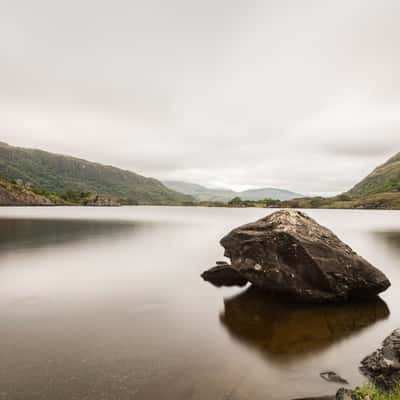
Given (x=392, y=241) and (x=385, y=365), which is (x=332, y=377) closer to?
(x=385, y=365)

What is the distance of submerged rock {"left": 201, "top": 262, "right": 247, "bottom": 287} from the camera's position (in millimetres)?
19950

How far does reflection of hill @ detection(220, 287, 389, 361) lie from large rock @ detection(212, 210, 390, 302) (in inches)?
32.2

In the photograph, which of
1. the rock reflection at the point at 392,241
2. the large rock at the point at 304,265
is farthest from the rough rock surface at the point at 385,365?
the rock reflection at the point at 392,241

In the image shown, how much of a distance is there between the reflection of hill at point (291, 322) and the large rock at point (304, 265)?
32.2 inches

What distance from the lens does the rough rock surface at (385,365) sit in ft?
25.2

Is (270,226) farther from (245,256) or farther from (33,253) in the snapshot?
(33,253)

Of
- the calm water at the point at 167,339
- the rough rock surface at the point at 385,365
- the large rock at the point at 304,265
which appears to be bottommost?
the calm water at the point at 167,339

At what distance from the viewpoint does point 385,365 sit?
Answer: 826 centimetres

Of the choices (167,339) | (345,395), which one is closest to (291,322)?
(345,395)

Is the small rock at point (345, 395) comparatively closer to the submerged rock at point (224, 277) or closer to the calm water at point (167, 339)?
the calm water at point (167, 339)

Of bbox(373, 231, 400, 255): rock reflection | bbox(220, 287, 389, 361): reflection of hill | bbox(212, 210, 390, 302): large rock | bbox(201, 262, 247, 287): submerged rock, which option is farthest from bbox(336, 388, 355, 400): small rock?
bbox(373, 231, 400, 255): rock reflection

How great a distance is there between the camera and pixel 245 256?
57.9 ft

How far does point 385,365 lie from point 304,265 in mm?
7219

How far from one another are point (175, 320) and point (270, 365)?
5536 millimetres
